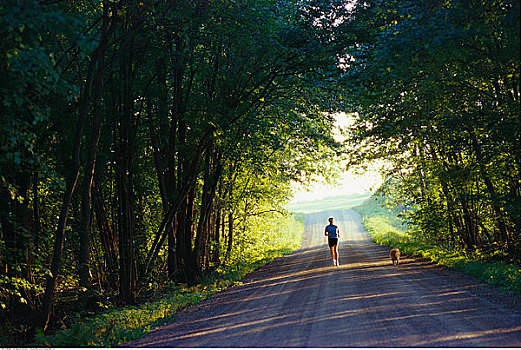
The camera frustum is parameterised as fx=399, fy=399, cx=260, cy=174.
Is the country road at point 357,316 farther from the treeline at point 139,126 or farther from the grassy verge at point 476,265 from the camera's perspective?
the treeline at point 139,126

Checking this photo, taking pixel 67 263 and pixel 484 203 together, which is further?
pixel 484 203

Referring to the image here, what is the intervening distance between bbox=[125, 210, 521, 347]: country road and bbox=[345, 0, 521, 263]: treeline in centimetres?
321

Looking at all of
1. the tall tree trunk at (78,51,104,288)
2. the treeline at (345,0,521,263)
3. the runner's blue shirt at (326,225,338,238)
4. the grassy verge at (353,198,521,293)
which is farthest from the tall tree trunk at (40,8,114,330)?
the runner's blue shirt at (326,225,338,238)

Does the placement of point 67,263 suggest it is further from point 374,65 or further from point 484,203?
point 484,203

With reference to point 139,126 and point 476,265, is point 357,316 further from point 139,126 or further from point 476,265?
point 139,126

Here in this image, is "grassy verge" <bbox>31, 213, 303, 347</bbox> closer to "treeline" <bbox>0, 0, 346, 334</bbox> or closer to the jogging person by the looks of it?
"treeline" <bbox>0, 0, 346, 334</bbox>

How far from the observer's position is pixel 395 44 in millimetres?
8125

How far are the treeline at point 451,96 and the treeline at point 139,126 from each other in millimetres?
1595

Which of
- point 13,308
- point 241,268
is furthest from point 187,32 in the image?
point 241,268

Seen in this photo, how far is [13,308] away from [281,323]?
7.12 m

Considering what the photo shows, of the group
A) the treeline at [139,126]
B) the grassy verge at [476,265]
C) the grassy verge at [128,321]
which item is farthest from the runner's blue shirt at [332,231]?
the grassy verge at [128,321]

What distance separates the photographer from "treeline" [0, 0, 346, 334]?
8.80 metres

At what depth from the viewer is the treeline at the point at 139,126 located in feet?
28.9

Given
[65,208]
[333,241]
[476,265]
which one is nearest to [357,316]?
[65,208]
